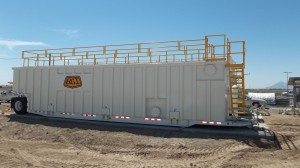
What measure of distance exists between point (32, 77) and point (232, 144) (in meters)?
12.5

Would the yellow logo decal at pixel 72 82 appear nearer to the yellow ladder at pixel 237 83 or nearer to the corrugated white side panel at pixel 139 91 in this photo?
the corrugated white side panel at pixel 139 91

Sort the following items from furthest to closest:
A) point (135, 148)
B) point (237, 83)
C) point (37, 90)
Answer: point (37, 90) → point (237, 83) → point (135, 148)

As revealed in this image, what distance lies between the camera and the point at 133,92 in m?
13.8

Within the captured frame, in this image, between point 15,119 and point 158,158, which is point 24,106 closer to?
point 15,119

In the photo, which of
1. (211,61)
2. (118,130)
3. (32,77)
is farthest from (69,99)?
(211,61)

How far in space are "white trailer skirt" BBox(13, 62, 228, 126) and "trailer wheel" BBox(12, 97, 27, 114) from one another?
52 cm

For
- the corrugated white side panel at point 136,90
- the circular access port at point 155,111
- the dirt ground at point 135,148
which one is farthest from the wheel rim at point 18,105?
the circular access port at point 155,111

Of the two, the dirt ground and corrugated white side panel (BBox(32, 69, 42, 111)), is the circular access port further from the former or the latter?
corrugated white side panel (BBox(32, 69, 42, 111))

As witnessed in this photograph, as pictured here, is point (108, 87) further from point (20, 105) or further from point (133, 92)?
point (20, 105)

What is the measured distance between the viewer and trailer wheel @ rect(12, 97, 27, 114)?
678 inches

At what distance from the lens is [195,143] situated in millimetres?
10367

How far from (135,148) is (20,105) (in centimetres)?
1053

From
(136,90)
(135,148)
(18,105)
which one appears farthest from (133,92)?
(18,105)

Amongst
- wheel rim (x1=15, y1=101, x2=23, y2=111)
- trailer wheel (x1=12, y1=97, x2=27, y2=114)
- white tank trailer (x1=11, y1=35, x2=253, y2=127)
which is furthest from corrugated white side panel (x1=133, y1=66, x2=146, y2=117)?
wheel rim (x1=15, y1=101, x2=23, y2=111)
